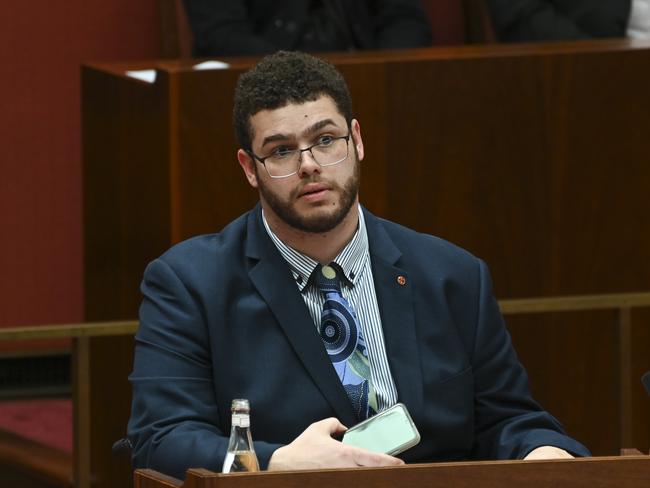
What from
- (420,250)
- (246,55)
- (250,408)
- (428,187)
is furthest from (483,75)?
(250,408)

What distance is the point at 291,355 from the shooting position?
2.34 m

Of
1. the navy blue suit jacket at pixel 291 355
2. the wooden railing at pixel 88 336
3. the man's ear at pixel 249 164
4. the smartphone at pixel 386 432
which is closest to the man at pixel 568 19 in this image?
the wooden railing at pixel 88 336

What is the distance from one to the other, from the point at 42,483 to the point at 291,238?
1.89m

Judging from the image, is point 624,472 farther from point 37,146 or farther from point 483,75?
point 37,146

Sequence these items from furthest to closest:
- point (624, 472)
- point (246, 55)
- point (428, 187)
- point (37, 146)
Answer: point (37, 146)
point (246, 55)
point (428, 187)
point (624, 472)

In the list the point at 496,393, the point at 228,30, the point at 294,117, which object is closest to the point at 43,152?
the point at 228,30

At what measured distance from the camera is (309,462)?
2086 millimetres

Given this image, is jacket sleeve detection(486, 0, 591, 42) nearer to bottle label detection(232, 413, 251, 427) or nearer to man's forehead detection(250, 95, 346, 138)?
man's forehead detection(250, 95, 346, 138)

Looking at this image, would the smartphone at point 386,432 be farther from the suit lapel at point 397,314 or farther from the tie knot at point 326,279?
the tie knot at point 326,279

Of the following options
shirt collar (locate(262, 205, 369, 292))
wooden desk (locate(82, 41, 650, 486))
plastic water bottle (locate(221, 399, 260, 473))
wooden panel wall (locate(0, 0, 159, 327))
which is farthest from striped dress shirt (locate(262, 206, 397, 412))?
wooden panel wall (locate(0, 0, 159, 327))

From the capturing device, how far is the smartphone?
7.05ft

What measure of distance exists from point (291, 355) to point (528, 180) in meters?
1.70

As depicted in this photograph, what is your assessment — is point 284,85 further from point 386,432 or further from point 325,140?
point 386,432

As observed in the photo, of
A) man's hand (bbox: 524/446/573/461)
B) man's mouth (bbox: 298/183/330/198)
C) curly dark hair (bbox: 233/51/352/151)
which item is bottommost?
man's hand (bbox: 524/446/573/461)
